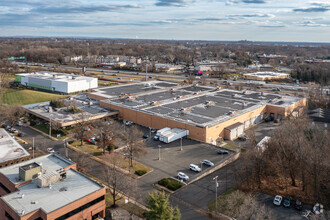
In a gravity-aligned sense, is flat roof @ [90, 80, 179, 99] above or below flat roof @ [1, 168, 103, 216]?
above

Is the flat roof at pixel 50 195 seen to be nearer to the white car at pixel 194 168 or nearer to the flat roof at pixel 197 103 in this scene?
the white car at pixel 194 168

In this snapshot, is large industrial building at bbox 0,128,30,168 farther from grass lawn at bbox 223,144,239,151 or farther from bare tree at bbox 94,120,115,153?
grass lawn at bbox 223,144,239,151

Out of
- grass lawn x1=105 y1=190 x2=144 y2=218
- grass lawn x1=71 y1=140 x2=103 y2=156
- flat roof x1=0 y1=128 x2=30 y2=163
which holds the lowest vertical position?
grass lawn x1=105 y1=190 x2=144 y2=218

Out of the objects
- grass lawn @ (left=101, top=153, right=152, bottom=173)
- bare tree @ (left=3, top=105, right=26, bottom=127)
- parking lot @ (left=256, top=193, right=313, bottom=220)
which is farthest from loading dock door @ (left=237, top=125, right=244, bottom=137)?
bare tree @ (left=3, top=105, right=26, bottom=127)

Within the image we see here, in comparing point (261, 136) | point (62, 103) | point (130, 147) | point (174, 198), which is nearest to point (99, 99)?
point (62, 103)

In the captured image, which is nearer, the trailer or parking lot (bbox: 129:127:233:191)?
parking lot (bbox: 129:127:233:191)

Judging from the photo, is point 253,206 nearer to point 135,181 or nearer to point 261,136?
point 135,181

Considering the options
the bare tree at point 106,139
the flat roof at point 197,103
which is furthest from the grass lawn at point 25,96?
the bare tree at point 106,139
